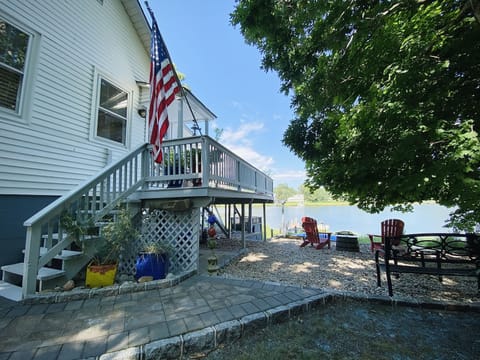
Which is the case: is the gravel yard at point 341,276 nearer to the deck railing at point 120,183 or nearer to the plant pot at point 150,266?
the plant pot at point 150,266

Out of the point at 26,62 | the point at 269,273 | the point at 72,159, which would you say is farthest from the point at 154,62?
the point at 269,273

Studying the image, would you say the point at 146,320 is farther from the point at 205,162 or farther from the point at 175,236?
the point at 205,162

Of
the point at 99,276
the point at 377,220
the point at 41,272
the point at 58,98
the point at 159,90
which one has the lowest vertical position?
the point at 377,220

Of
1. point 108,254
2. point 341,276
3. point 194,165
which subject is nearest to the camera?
point 108,254

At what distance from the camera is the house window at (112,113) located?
5.57m

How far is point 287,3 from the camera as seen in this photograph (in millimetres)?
3844

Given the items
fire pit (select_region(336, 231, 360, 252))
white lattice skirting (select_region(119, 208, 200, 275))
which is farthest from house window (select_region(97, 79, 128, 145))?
fire pit (select_region(336, 231, 360, 252))

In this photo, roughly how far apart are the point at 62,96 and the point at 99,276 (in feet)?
12.6

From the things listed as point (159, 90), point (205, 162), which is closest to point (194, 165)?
point (205, 162)

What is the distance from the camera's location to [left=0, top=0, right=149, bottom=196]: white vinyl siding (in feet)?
12.7

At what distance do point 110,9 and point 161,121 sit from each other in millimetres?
4687

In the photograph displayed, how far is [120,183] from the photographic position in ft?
13.0

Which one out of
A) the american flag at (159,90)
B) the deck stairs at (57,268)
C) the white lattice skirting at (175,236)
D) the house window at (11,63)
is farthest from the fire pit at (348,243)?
the house window at (11,63)

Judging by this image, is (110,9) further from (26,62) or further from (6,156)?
(6,156)
